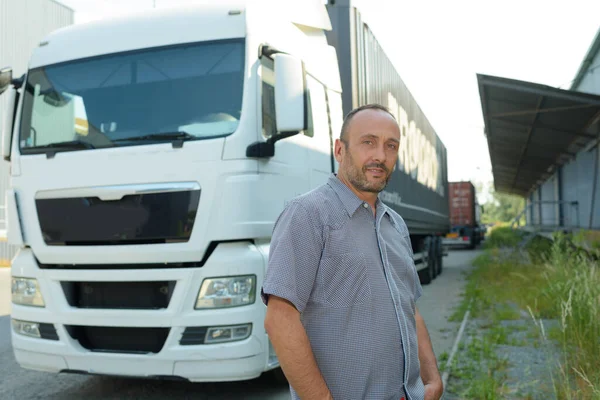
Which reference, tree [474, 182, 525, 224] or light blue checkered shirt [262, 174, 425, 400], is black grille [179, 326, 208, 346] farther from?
tree [474, 182, 525, 224]

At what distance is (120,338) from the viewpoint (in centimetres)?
442

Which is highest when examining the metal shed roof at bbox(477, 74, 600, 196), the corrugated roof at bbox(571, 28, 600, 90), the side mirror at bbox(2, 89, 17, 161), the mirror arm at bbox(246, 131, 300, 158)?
the corrugated roof at bbox(571, 28, 600, 90)

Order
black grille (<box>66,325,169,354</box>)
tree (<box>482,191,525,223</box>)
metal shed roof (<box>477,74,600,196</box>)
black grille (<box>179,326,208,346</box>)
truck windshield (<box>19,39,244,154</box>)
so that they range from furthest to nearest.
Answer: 1. tree (<box>482,191,525,223</box>)
2. metal shed roof (<box>477,74,600,196</box>)
3. truck windshield (<box>19,39,244,154</box>)
4. black grille (<box>66,325,169,354</box>)
5. black grille (<box>179,326,208,346</box>)

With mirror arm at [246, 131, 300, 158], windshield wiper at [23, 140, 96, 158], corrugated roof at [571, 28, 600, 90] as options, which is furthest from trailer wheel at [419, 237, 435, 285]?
windshield wiper at [23, 140, 96, 158]

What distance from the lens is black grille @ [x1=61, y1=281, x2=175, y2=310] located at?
14.3 feet

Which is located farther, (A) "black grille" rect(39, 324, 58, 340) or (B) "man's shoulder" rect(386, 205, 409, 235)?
(A) "black grille" rect(39, 324, 58, 340)

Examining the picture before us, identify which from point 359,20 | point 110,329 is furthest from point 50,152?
point 359,20

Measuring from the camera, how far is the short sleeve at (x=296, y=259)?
185 cm

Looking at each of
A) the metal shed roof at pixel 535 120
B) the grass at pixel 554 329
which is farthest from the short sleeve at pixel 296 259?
the metal shed roof at pixel 535 120

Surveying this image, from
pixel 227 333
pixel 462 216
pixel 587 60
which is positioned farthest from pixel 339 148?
pixel 462 216

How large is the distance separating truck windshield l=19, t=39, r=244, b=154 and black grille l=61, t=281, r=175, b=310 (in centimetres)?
100

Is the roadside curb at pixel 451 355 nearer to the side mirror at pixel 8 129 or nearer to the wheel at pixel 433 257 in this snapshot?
the side mirror at pixel 8 129

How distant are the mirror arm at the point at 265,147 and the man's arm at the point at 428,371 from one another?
226 cm

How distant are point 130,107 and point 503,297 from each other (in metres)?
7.64
